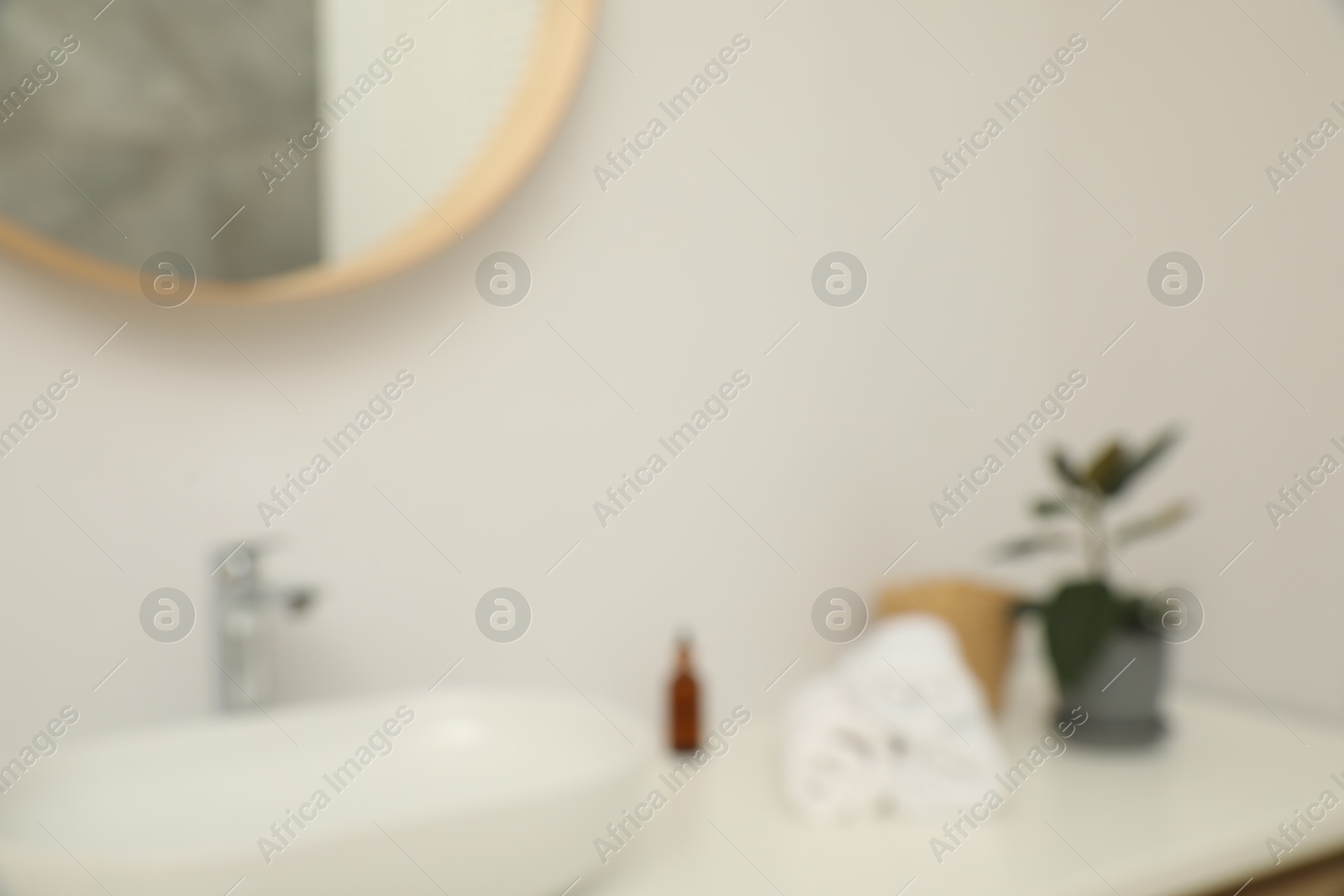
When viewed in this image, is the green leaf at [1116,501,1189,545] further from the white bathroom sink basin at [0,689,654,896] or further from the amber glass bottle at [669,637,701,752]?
the white bathroom sink basin at [0,689,654,896]

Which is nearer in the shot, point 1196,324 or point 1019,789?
point 1019,789

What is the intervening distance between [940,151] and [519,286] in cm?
67

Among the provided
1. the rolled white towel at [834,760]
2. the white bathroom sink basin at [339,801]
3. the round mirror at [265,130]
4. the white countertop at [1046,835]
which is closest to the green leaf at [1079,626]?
the white countertop at [1046,835]

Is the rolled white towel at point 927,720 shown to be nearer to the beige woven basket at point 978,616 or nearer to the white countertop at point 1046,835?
the white countertop at point 1046,835

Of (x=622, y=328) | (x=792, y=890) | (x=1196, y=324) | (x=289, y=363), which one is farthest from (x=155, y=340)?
(x=1196, y=324)

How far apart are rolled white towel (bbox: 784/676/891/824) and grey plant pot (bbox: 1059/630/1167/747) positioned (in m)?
0.31

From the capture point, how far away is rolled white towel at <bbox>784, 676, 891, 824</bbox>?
1.03 metres

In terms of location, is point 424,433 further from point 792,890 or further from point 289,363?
point 792,890

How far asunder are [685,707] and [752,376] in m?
0.43

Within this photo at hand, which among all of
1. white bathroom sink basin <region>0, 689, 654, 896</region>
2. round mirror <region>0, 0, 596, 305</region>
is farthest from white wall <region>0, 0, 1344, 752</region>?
white bathroom sink basin <region>0, 689, 654, 896</region>

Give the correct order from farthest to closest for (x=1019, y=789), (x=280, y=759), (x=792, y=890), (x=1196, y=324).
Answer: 1. (x=1196, y=324)
2. (x=1019, y=789)
3. (x=280, y=759)
4. (x=792, y=890)

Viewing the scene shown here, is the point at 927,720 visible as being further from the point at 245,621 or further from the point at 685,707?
the point at 245,621

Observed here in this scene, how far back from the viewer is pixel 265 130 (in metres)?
1.09

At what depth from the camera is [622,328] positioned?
4.30ft
